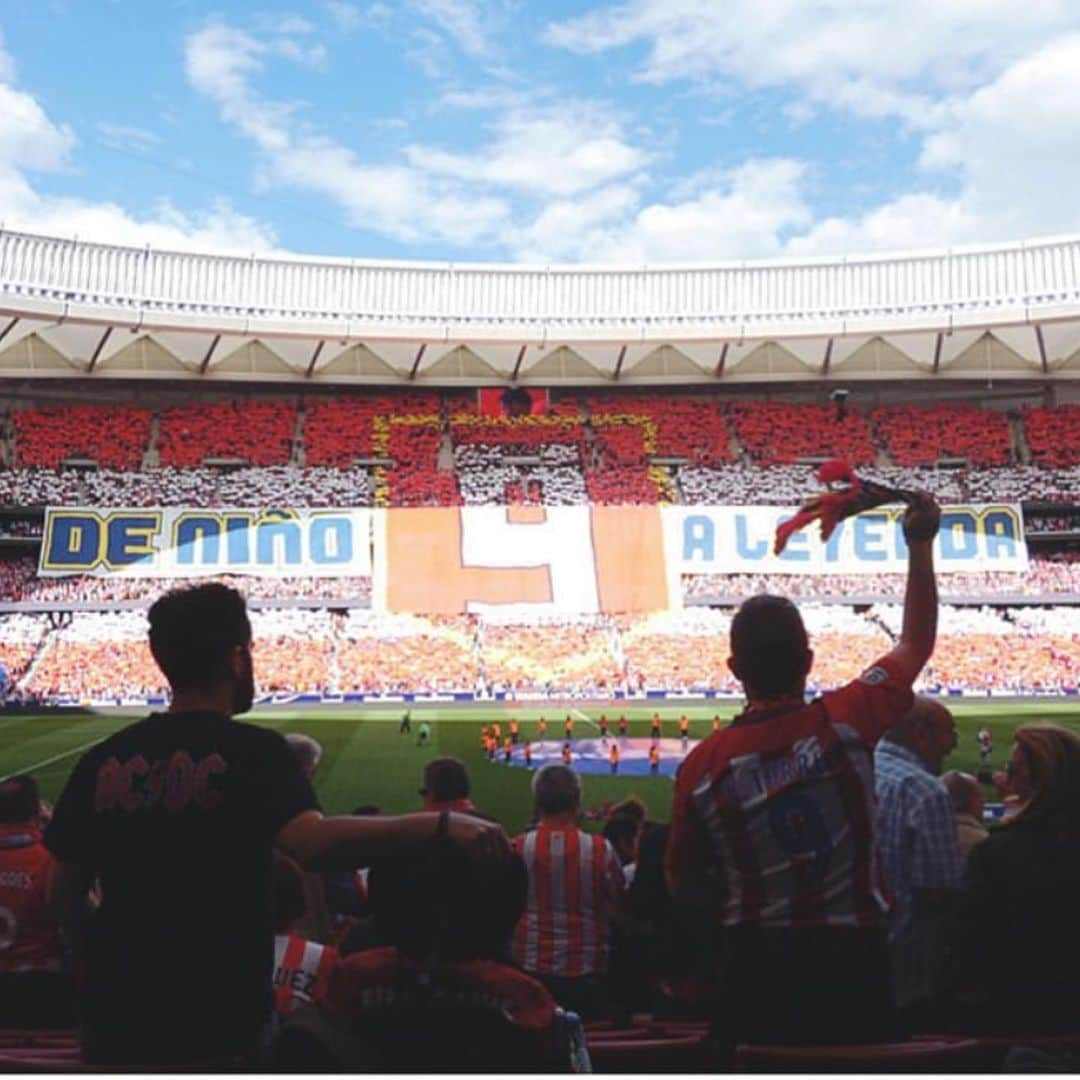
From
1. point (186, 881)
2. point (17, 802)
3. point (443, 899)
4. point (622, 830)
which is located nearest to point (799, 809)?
point (443, 899)

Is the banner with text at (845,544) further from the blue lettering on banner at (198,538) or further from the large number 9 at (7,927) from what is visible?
the large number 9 at (7,927)

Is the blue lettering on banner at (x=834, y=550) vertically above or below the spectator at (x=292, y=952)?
above

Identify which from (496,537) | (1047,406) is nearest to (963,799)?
(496,537)

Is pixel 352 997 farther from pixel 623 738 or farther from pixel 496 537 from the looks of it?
pixel 496 537

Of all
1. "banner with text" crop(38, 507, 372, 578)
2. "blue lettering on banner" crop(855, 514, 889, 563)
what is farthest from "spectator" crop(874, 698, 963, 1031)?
"blue lettering on banner" crop(855, 514, 889, 563)

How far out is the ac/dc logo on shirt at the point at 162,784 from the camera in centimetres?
234

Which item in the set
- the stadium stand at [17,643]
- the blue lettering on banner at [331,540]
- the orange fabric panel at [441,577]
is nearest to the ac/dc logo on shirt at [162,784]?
the stadium stand at [17,643]

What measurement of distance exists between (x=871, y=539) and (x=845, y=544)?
1.07 metres

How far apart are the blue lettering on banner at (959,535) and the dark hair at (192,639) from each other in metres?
39.4

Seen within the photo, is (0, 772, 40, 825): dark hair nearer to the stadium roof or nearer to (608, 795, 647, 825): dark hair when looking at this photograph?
(608, 795, 647, 825): dark hair

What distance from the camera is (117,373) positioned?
1602 inches

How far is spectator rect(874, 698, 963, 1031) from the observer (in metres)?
3.44

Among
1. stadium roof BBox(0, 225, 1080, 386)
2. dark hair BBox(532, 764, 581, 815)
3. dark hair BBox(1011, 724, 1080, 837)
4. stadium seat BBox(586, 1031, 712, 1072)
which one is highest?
stadium roof BBox(0, 225, 1080, 386)

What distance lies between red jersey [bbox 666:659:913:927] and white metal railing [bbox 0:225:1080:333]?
37.5 m
